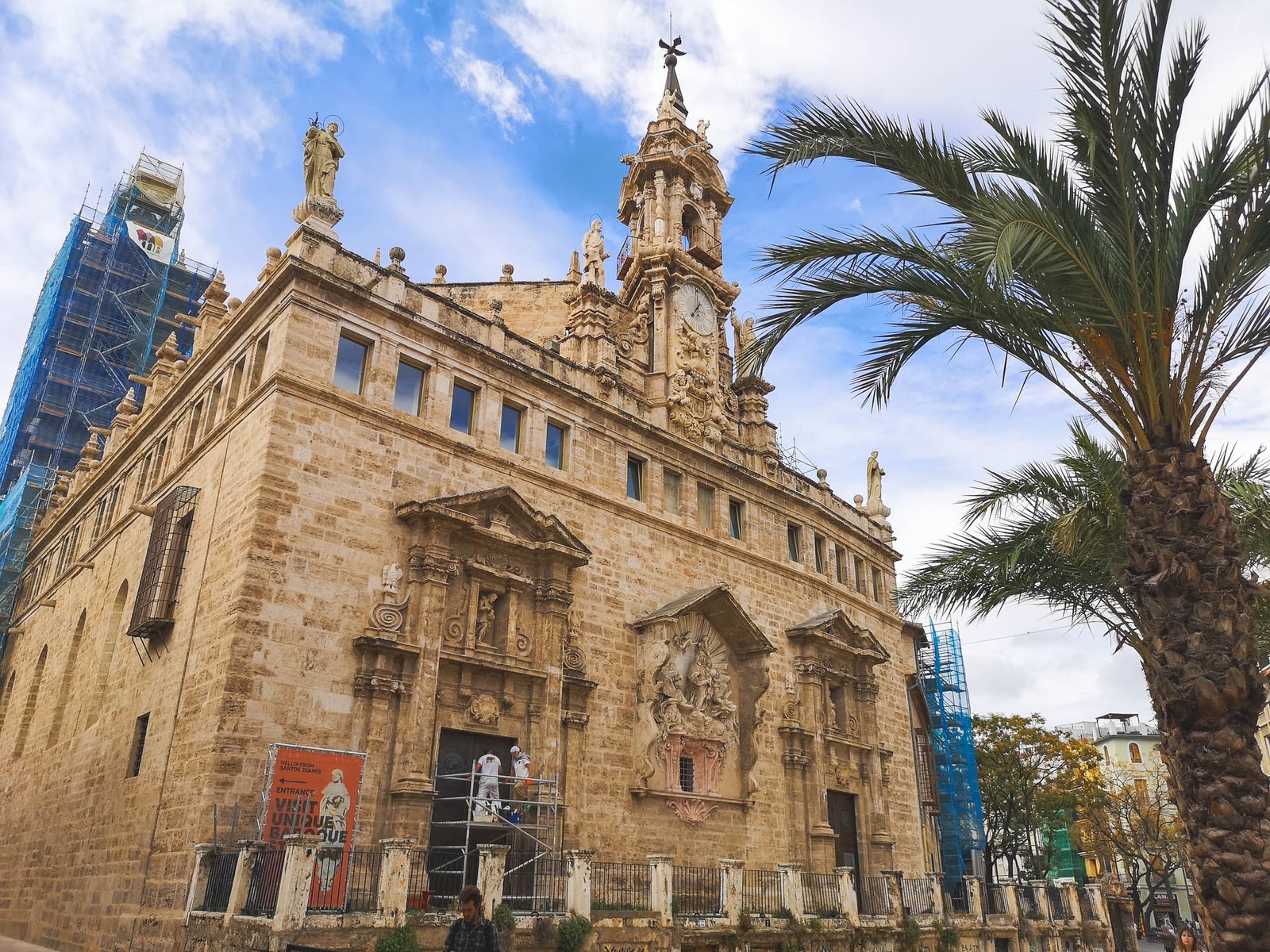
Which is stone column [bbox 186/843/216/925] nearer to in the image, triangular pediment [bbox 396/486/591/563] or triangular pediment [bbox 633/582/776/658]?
triangular pediment [bbox 396/486/591/563]

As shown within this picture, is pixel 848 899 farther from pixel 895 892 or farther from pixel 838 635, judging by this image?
pixel 838 635

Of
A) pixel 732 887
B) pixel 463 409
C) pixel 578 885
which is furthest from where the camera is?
pixel 463 409

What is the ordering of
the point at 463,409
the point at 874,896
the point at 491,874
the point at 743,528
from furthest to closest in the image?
the point at 743,528 < the point at 874,896 < the point at 463,409 < the point at 491,874

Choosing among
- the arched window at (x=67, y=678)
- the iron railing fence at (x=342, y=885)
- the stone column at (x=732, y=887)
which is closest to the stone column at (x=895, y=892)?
the stone column at (x=732, y=887)

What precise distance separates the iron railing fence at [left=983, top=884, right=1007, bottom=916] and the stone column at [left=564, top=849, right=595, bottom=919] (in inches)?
501

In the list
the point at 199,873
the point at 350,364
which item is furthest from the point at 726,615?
the point at 199,873

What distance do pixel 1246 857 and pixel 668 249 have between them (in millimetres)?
19874

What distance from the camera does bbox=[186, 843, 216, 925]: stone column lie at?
12.1m

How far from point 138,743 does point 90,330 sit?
31.3 m

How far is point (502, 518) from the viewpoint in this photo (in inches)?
677

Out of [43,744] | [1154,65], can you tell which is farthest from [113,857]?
[1154,65]

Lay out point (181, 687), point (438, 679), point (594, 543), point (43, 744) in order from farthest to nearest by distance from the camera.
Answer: point (43, 744) → point (594, 543) → point (438, 679) → point (181, 687)

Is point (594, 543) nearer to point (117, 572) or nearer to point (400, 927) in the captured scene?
point (400, 927)

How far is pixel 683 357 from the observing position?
23.5 m
